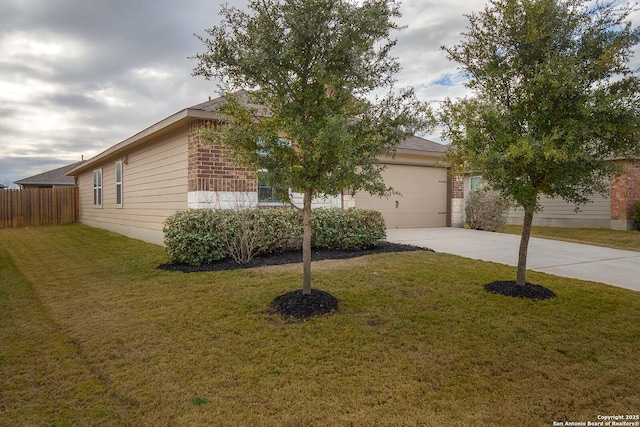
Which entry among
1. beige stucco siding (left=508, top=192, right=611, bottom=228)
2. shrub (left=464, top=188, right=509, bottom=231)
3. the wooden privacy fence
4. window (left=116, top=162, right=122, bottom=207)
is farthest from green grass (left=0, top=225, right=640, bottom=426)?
the wooden privacy fence

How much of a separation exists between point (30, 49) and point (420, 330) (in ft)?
37.9

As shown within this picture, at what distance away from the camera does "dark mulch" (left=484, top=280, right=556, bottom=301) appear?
491 centimetres

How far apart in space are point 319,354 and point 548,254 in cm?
691

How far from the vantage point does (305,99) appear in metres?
4.19

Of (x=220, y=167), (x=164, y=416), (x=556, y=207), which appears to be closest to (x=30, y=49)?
(x=220, y=167)

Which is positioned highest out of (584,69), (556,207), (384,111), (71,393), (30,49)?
(30,49)

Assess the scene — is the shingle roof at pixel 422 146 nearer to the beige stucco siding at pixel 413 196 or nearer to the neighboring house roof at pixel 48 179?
the beige stucco siding at pixel 413 196

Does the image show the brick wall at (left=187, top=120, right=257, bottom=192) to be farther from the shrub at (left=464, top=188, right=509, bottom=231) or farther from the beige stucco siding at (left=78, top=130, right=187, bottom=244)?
the shrub at (left=464, top=188, right=509, bottom=231)

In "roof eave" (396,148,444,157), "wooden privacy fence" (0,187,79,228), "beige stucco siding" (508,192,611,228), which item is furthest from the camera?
"wooden privacy fence" (0,187,79,228)

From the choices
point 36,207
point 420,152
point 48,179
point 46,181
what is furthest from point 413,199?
point 48,179

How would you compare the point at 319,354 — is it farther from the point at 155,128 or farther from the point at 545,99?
the point at 155,128

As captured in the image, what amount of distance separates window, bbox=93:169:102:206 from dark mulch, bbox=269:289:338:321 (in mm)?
13955

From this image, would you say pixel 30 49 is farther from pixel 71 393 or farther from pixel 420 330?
pixel 420 330

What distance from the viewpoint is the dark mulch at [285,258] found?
675 cm
